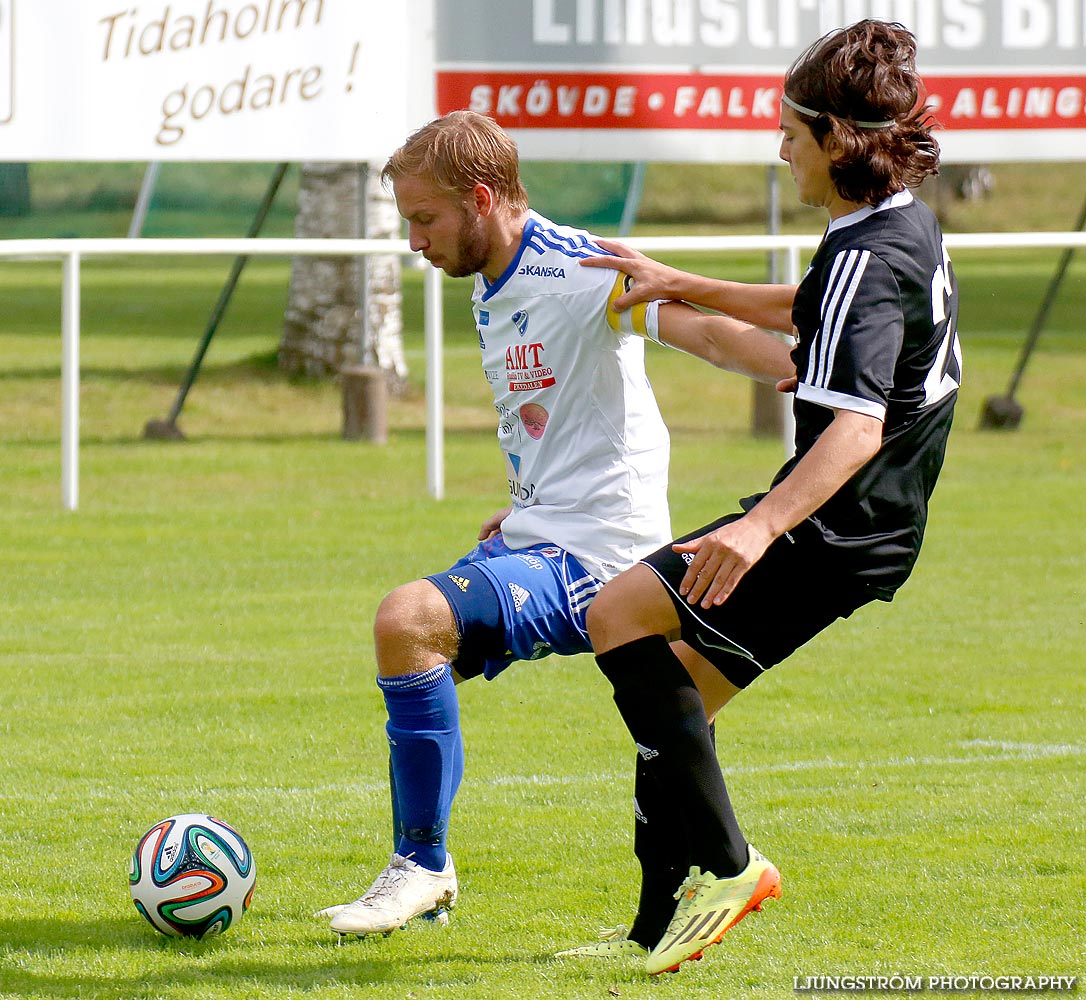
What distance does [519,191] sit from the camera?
14.3ft

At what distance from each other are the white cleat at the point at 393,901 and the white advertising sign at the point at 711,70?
9594mm

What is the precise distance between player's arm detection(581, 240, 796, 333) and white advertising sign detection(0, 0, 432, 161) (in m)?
8.25

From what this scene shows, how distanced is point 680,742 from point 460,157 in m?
1.46

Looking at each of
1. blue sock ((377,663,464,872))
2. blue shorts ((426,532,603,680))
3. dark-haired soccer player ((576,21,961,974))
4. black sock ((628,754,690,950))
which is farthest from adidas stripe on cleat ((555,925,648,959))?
blue shorts ((426,532,603,680))

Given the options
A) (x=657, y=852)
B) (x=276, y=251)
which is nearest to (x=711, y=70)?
(x=276, y=251)

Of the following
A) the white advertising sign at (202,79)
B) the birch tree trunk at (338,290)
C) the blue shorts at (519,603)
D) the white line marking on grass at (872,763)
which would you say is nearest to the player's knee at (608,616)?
the blue shorts at (519,603)

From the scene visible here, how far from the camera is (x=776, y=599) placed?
3.69m

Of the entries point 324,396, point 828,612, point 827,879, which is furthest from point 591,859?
point 324,396

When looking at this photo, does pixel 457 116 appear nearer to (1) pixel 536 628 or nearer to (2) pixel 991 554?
(1) pixel 536 628

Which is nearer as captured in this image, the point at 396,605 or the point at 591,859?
the point at 396,605

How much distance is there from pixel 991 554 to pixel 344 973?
21.2 ft

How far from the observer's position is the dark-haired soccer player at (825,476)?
3490 millimetres

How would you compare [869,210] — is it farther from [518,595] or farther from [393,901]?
[393,901]

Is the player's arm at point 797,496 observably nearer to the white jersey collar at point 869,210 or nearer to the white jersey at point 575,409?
the white jersey collar at point 869,210
